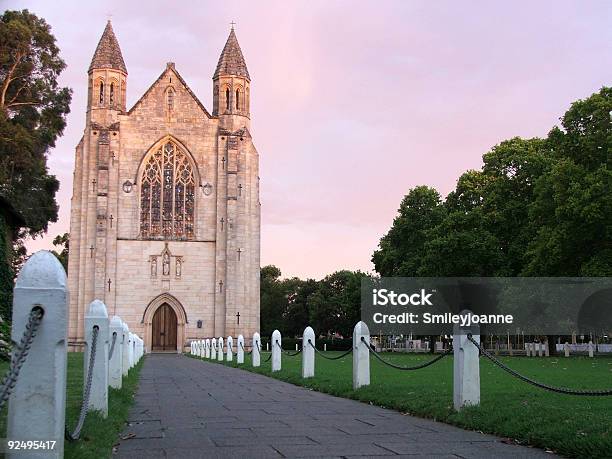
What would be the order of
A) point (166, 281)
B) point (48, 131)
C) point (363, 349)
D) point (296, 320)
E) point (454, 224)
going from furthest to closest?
point (296, 320) < point (166, 281) < point (454, 224) < point (48, 131) < point (363, 349)

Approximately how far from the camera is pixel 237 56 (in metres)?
54.0

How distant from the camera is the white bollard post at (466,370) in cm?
909

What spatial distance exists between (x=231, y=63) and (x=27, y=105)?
2229 cm

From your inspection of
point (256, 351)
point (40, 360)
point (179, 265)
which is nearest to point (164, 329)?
point (179, 265)

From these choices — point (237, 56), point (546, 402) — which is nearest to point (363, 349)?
point (546, 402)

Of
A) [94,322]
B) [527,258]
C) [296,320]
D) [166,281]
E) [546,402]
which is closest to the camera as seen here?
[94,322]

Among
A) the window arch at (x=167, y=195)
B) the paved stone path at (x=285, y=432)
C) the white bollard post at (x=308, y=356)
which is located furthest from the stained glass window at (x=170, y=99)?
the paved stone path at (x=285, y=432)

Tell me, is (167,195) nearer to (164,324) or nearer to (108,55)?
(164,324)

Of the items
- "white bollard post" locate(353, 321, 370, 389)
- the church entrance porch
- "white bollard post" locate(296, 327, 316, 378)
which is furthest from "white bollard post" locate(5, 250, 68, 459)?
the church entrance porch

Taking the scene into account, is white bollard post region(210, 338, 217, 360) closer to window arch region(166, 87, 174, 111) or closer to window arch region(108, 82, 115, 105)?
window arch region(166, 87, 174, 111)

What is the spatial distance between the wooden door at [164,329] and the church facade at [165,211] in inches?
2.7

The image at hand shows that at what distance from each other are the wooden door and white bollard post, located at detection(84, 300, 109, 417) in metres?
43.7

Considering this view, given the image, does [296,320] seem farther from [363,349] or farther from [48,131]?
[363,349]

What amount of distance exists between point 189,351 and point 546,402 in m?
41.7
